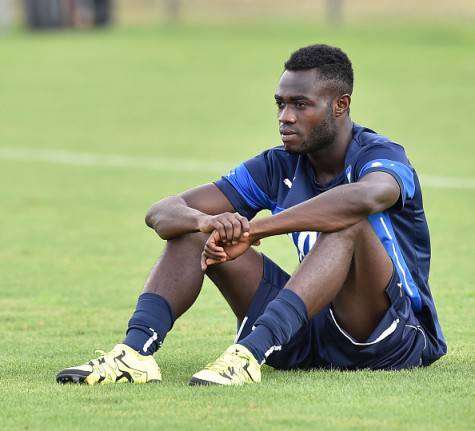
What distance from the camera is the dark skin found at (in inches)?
236

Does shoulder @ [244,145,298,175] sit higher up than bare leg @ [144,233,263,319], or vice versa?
shoulder @ [244,145,298,175]

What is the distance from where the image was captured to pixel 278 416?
5316 mm

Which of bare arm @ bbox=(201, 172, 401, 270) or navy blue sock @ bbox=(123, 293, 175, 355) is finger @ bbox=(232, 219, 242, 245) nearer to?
bare arm @ bbox=(201, 172, 401, 270)

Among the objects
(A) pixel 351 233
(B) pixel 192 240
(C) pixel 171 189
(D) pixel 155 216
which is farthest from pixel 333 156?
(C) pixel 171 189

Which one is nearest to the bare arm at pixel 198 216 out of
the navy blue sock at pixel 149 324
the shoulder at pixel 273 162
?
the shoulder at pixel 273 162

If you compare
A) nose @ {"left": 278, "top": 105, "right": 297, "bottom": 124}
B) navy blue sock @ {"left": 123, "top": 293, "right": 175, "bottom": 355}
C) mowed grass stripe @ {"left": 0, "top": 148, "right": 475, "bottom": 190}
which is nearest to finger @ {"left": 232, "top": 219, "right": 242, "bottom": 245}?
navy blue sock @ {"left": 123, "top": 293, "right": 175, "bottom": 355}

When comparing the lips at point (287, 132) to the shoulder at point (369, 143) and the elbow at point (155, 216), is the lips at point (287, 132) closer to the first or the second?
the shoulder at point (369, 143)

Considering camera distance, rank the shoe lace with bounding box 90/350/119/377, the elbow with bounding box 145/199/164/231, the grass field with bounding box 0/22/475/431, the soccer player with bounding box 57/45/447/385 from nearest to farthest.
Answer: the grass field with bounding box 0/22/475/431
the soccer player with bounding box 57/45/447/385
the shoe lace with bounding box 90/350/119/377
the elbow with bounding box 145/199/164/231

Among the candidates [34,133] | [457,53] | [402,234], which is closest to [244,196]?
[402,234]

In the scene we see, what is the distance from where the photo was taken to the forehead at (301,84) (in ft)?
21.4

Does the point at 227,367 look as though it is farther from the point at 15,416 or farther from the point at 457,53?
the point at 457,53

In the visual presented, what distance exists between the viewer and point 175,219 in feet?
21.2

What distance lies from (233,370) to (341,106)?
154cm

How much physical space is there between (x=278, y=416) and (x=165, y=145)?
16.3 metres
